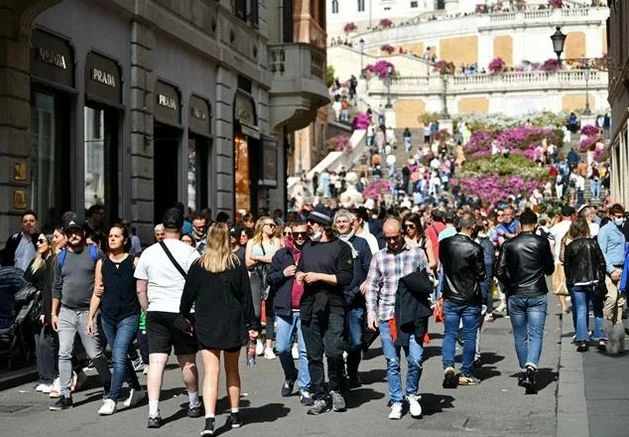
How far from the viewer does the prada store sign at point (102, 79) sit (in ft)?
69.5

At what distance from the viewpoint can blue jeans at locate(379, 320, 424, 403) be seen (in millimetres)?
12148

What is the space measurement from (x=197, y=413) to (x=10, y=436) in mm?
1749

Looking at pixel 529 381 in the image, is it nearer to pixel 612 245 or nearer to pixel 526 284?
pixel 526 284

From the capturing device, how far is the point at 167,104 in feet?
83.1

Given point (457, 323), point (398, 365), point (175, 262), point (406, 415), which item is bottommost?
point (406, 415)

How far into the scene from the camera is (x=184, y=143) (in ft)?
87.4

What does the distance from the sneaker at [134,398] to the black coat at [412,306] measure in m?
2.66

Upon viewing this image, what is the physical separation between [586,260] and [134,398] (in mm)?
6588

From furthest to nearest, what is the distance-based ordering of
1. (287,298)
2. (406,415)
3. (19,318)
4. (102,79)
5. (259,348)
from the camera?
(102,79), (259,348), (19,318), (287,298), (406,415)

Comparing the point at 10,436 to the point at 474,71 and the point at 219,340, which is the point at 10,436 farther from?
the point at 474,71

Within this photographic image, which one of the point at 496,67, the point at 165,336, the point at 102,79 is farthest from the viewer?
the point at 496,67

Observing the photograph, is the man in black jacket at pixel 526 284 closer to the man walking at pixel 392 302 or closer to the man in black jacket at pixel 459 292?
the man in black jacket at pixel 459 292

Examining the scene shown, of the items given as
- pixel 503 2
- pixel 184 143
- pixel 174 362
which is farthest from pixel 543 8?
pixel 174 362

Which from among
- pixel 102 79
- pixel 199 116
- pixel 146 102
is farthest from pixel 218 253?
pixel 199 116
